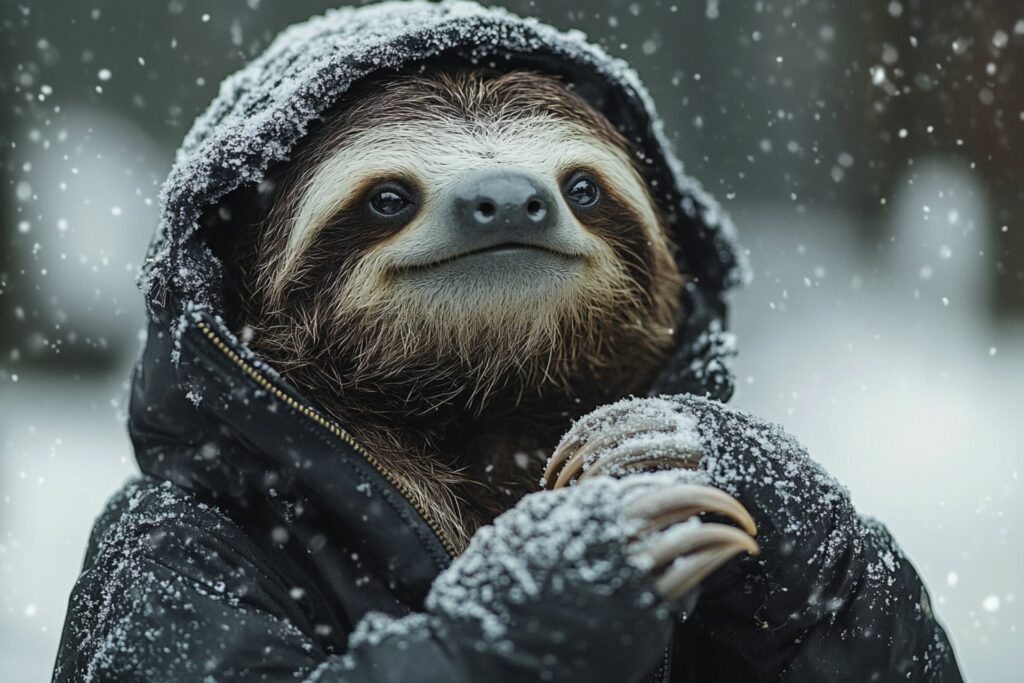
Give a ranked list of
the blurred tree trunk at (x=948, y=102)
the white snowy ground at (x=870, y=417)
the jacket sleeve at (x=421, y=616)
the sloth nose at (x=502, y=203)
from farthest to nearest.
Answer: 1. the blurred tree trunk at (x=948, y=102)
2. the white snowy ground at (x=870, y=417)
3. the sloth nose at (x=502, y=203)
4. the jacket sleeve at (x=421, y=616)

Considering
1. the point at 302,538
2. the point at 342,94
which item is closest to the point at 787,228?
the point at 342,94

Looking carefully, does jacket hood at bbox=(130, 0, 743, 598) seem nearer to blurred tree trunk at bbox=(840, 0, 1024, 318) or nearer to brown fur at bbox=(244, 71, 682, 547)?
brown fur at bbox=(244, 71, 682, 547)

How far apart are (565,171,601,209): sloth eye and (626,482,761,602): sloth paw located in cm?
59

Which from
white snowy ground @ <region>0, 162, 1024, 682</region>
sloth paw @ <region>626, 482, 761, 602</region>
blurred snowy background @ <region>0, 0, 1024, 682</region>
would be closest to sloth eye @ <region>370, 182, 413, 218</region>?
sloth paw @ <region>626, 482, 761, 602</region>

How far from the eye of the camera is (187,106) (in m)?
5.36

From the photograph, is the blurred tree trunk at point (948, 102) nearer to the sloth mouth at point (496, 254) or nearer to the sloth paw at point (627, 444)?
the sloth mouth at point (496, 254)

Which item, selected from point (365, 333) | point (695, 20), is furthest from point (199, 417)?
point (695, 20)

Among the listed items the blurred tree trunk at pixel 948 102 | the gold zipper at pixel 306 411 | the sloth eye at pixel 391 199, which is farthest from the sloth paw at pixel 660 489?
the blurred tree trunk at pixel 948 102

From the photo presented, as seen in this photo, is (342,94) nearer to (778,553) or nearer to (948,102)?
(778,553)

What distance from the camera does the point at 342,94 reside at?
5.17 ft

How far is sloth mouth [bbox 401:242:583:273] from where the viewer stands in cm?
145

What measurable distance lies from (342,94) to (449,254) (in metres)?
0.32

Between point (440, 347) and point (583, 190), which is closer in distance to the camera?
point (440, 347)

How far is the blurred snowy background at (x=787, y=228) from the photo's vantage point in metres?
4.32
